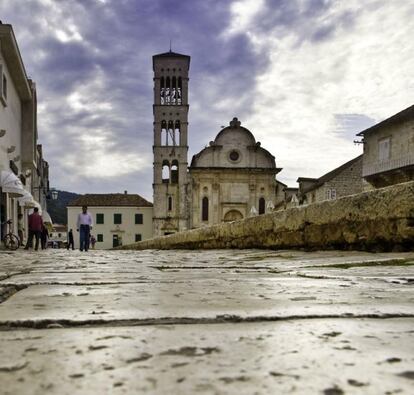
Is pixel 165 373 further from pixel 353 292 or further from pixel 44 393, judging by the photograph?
pixel 353 292

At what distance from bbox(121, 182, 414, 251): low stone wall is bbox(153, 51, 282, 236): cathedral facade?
3440cm

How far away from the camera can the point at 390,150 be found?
27.3 m

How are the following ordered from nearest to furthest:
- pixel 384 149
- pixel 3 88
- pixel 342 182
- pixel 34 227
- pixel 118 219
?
pixel 34 227, pixel 3 88, pixel 384 149, pixel 342 182, pixel 118 219

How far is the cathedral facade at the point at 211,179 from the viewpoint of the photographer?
1673 inches

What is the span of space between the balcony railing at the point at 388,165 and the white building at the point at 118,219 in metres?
29.4

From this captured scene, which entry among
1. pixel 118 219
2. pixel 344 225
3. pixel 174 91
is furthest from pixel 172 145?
pixel 344 225

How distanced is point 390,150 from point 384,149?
23.2 inches

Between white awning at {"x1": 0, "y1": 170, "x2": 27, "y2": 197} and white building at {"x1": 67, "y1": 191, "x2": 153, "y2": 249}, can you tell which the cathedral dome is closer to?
white building at {"x1": 67, "y1": 191, "x2": 153, "y2": 249}

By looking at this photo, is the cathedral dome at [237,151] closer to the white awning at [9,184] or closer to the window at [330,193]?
the window at [330,193]

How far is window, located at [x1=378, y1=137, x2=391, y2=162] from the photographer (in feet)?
90.2

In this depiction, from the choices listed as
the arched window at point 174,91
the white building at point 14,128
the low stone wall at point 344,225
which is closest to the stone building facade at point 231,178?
the arched window at point 174,91

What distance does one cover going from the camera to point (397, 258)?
11.9 ft

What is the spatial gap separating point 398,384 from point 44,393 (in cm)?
56

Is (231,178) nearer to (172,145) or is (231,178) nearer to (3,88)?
(172,145)
